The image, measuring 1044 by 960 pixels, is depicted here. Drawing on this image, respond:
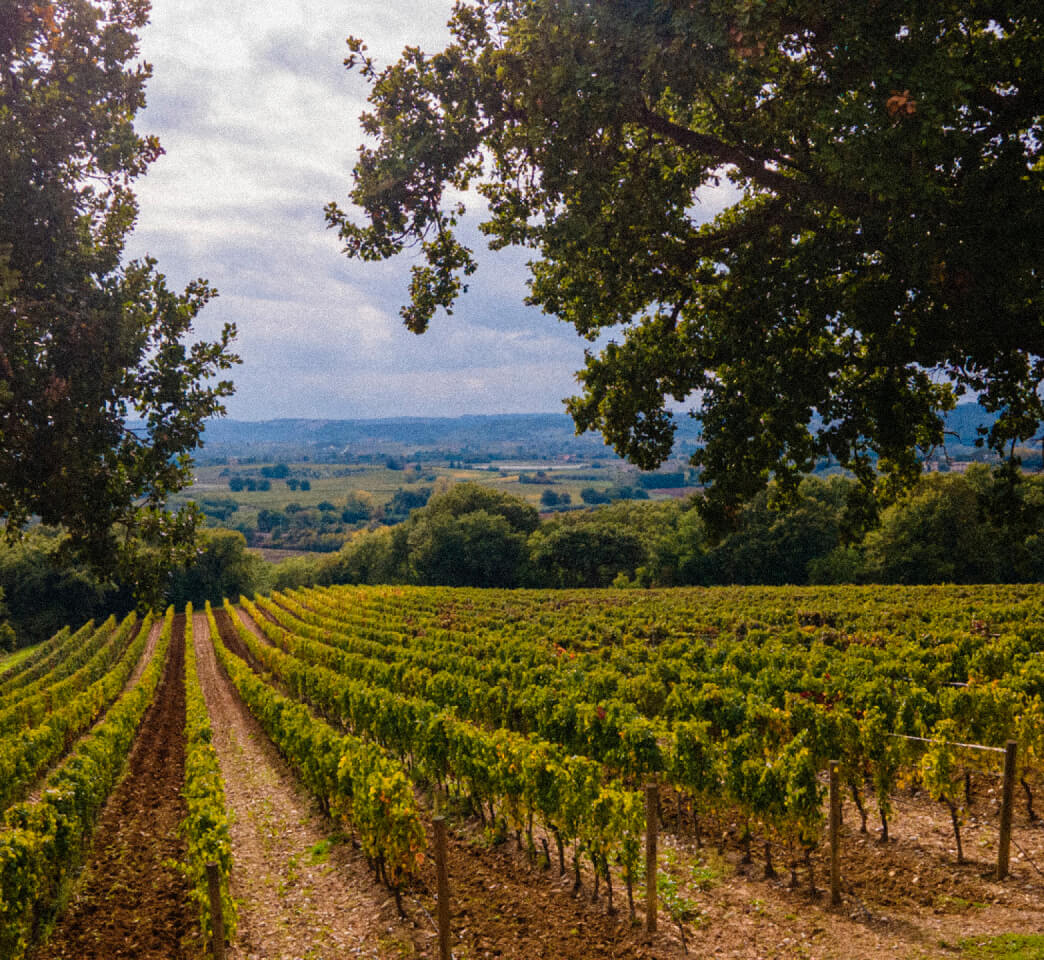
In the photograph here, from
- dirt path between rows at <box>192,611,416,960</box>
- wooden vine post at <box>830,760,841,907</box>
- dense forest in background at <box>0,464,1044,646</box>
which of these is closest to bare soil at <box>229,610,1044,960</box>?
wooden vine post at <box>830,760,841,907</box>

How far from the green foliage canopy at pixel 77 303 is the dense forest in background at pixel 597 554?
45546 mm

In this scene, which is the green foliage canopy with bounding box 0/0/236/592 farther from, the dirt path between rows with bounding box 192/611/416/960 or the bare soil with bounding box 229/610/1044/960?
the bare soil with bounding box 229/610/1044/960

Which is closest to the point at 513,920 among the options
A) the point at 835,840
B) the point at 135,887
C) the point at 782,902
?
the point at 782,902

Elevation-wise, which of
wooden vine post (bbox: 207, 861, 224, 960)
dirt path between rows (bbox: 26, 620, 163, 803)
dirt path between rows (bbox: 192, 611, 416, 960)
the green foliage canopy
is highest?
the green foliage canopy

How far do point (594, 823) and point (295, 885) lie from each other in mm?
5415

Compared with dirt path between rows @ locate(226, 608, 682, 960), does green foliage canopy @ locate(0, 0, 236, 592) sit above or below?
above

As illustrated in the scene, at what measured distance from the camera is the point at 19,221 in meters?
8.66

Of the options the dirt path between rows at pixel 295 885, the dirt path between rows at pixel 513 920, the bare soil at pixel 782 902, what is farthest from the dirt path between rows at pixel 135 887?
the bare soil at pixel 782 902

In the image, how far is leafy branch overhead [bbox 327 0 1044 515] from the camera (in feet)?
20.6

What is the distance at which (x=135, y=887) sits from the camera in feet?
33.0

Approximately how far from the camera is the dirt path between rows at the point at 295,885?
26.9 ft

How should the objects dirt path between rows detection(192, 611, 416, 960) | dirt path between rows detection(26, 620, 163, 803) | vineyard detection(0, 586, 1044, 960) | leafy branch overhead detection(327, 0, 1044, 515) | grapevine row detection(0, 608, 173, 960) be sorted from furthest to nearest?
1. dirt path between rows detection(26, 620, 163, 803)
2. dirt path between rows detection(192, 611, 416, 960)
3. grapevine row detection(0, 608, 173, 960)
4. vineyard detection(0, 586, 1044, 960)
5. leafy branch overhead detection(327, 0, 1044, 515)

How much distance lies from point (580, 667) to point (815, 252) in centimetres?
1475

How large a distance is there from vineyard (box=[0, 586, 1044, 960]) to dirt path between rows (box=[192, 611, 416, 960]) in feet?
0.18
